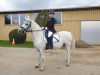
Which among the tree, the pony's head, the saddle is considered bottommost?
the saddle

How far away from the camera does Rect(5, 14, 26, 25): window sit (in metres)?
29.7

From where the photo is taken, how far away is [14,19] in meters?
30.0

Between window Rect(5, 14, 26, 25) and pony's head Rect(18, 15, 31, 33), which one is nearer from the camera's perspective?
pony's head Rect(18, 15, 31, 33)

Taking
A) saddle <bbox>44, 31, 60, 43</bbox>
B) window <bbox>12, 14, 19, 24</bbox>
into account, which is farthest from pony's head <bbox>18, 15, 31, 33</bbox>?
window <bbox>12, 14, 19, 24</bbox>

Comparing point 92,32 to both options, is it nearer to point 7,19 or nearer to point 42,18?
point 42,18

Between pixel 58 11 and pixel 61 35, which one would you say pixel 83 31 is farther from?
pixel 61 35

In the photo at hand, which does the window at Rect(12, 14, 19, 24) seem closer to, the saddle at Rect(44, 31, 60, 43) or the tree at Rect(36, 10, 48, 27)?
the tree at Rect(36, 10, 48, 27)

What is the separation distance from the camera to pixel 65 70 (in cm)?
1082

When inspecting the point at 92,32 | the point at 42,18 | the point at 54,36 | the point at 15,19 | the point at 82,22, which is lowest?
the point at 54,36

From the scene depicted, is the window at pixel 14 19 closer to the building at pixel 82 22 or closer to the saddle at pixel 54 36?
the building at pixel 82 22

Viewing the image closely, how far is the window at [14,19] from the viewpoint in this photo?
29.7m

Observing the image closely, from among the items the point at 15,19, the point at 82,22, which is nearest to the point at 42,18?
the point at 82,22

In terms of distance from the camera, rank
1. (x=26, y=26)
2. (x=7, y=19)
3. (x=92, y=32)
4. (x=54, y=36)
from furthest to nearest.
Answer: (x=7, y=19), (x=92, y=32), (x=54, y=36), (x=26, y=26)

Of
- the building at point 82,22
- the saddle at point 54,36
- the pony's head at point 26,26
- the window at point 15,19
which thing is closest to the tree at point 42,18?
the building at point 82,22
